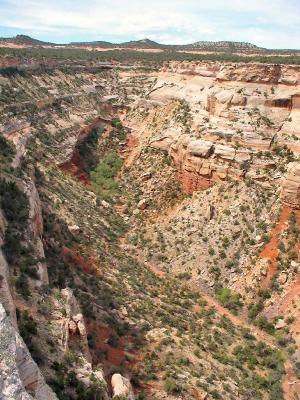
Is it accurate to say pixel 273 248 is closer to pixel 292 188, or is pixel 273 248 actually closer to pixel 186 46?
pixel 292 188

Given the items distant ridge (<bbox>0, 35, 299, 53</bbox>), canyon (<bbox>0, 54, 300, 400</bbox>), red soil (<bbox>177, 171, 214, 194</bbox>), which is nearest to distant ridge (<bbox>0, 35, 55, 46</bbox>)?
distant ridge (<bbox>0, 35, 299, 53</bbox>)

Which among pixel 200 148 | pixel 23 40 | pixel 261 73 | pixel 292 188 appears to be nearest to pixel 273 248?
pixel 292 188

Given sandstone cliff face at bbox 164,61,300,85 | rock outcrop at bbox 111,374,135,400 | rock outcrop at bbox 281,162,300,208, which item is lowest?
rock outcrop at bbox 111,374,135,400

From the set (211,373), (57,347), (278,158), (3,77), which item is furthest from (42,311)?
(3,77)

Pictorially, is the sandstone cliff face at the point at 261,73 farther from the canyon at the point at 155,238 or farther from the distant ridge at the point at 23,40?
the distant ridge at the point at 23,40

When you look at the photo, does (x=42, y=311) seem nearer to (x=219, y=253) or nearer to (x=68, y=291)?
(x=68, y=291)

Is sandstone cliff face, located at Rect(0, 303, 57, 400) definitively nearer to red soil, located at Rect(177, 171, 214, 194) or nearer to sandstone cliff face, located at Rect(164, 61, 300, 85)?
red soil, located at Rect(177, 171, 214, 194)
